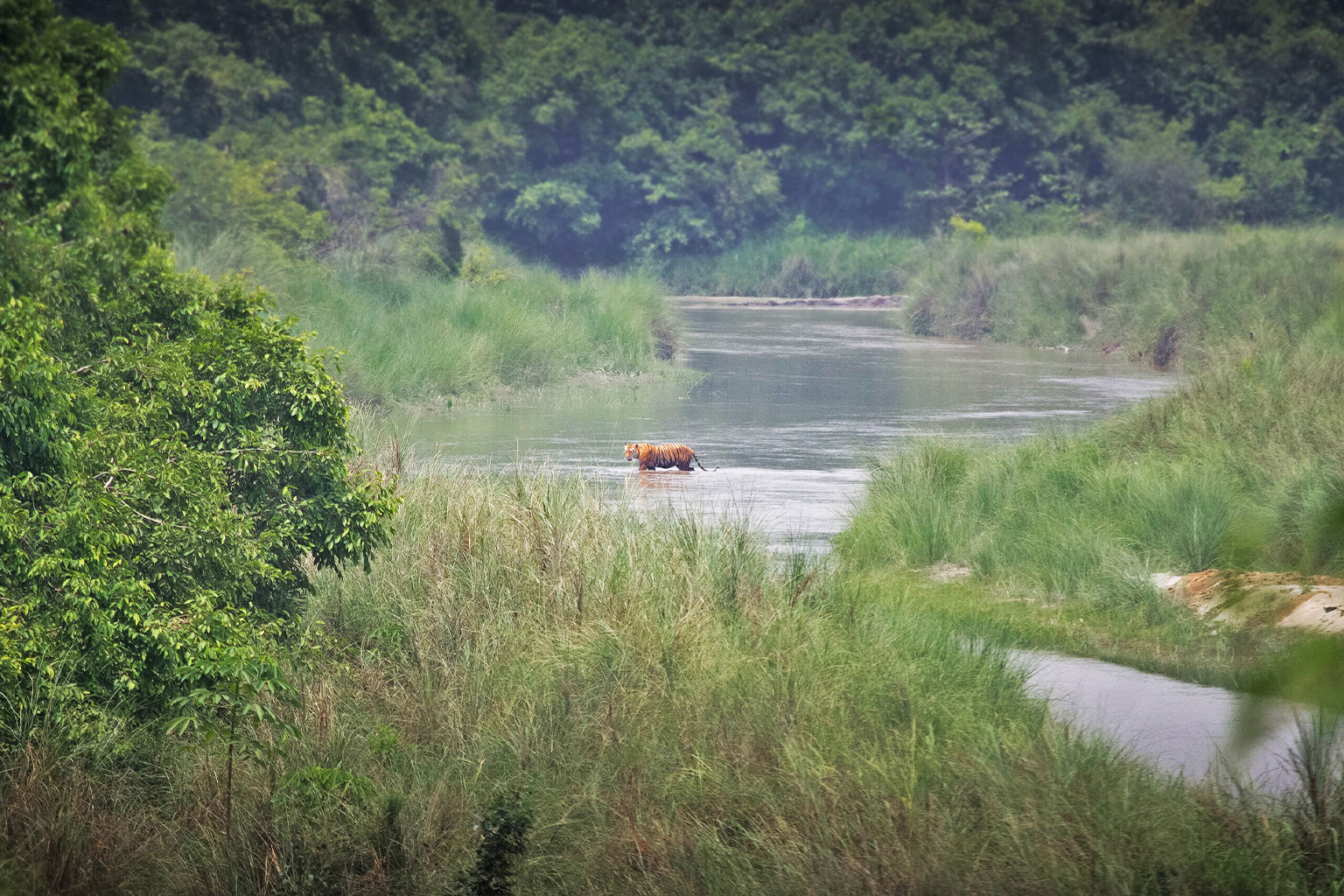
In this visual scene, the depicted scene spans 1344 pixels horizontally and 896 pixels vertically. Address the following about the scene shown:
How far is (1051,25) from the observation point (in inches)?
2506

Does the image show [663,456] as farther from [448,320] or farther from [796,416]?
[448,320]

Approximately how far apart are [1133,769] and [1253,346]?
39.9ft

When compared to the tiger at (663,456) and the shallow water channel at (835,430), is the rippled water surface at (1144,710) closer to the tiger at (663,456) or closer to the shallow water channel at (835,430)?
the shallow water channel at (835,430)

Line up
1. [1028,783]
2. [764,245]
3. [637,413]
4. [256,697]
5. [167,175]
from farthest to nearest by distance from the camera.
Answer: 1. [764,245]
2. [637,413]
3. [167,175]
4. [256,697]
5. [1028,783]

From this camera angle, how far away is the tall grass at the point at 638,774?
5.23m

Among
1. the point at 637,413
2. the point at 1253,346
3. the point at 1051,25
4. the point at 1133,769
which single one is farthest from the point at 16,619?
the point at 1051,25

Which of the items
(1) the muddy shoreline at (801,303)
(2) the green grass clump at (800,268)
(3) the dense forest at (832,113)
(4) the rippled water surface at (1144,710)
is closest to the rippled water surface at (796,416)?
(4) the rippled water surface at (1144,710)

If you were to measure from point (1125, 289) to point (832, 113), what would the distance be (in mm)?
31668

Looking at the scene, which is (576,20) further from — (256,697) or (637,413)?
(256,697)

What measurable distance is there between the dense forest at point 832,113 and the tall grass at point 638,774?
41.9 m

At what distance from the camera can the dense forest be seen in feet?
179

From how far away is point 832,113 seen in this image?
205 feet

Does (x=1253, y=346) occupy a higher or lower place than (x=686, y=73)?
lower

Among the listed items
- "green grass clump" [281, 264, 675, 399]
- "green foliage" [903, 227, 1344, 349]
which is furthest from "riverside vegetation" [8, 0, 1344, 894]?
"green foliage" [903, 227, 1344, 349]
